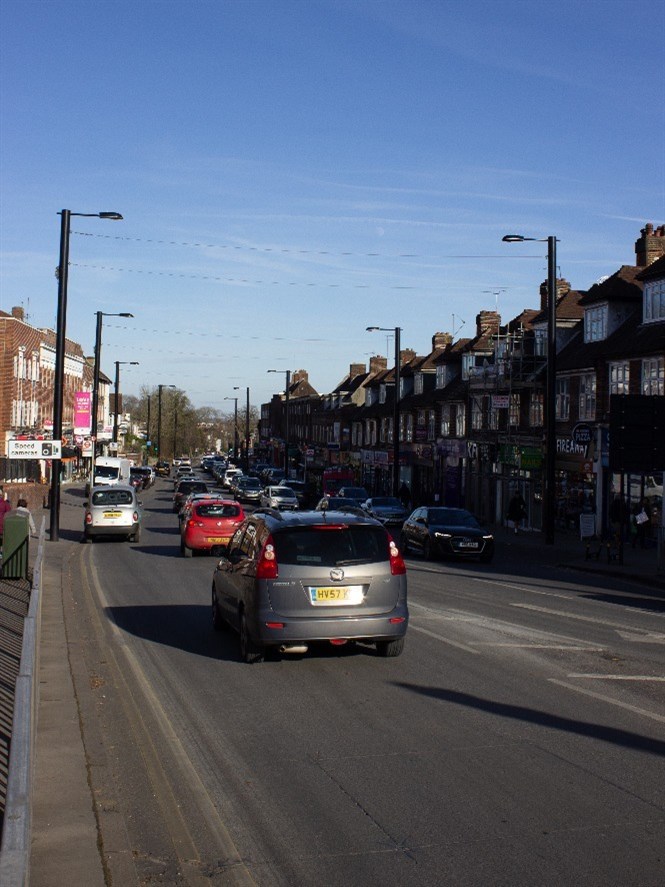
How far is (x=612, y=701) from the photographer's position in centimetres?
941

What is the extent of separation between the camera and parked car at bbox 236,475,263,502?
2260 inches

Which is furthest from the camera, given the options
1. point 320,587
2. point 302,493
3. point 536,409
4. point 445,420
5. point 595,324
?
point 445,420

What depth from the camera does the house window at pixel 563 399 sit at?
41.3 meters

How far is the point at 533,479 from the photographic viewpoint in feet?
143

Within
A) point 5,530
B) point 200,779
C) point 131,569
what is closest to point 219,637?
point 200,779

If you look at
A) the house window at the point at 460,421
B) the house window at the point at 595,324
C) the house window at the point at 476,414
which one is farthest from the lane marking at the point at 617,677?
the house window at the point at 460,421

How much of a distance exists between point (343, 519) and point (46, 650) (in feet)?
12.8

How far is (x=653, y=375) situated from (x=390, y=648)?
2541 cm

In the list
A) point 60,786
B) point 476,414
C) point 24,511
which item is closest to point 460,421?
point 476,414

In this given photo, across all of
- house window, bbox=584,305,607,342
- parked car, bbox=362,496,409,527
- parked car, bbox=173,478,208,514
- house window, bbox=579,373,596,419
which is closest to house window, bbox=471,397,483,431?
house window, bbox=584,305,607,342

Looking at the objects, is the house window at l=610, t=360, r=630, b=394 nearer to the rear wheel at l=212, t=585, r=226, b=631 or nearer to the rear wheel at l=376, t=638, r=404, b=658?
the rear wheel at l=212, t=585, r=226, b=631

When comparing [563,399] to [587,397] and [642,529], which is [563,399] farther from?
[642,529]

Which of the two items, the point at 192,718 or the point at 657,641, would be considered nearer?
the point at 192,718

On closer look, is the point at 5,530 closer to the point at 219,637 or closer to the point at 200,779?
the point at 219,637
